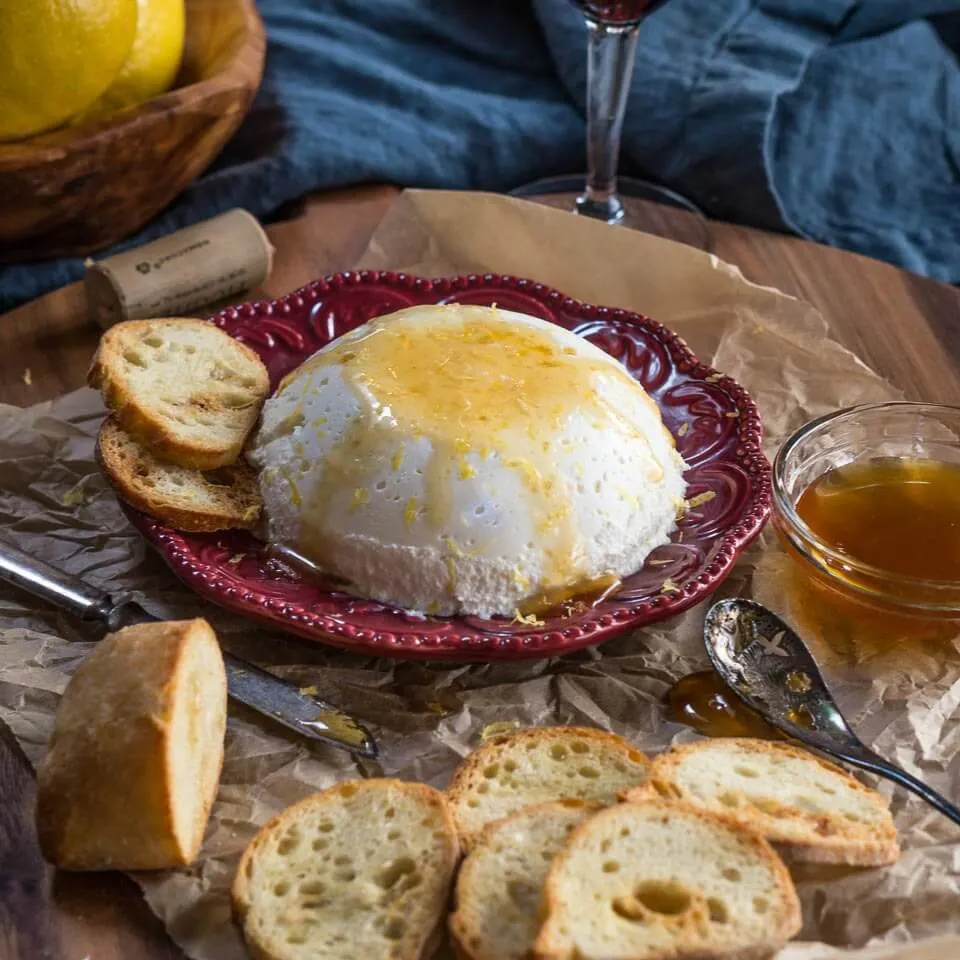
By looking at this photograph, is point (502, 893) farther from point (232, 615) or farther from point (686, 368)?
point (686, 368)

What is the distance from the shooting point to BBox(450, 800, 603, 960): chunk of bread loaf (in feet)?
5.08

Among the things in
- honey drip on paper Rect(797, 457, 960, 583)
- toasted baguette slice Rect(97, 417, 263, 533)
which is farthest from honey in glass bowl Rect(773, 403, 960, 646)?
toasted baguette slice Rect(97, 417, 263, 533)

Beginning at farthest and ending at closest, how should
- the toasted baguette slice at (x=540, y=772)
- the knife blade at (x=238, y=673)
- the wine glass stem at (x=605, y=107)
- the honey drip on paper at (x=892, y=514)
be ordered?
1. the wine glass stem at (x=605, y=107)
2. the honey drip on paper at (x=892, y=514)
3. the knife blade at (x=238, y=673)
4. the toasted baguette slice at (x=540, y=772)

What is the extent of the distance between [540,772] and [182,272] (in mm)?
1436

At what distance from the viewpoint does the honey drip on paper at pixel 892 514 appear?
2.14m

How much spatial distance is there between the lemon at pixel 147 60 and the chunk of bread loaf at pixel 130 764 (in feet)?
4.98

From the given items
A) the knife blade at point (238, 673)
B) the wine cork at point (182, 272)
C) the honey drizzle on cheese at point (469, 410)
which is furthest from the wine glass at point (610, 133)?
the knife blade at point (238, 673)

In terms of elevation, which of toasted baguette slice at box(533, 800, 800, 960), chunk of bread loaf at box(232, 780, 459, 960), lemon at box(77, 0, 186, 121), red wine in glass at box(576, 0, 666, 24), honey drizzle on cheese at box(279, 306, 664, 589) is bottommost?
chunk of bread loaf at box(232, 780, 459, 960)

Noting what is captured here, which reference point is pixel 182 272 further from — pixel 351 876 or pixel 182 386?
pixel 351 876

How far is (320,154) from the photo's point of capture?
332 centimetres

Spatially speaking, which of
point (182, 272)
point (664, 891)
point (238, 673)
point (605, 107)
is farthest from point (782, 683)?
point (605, 107)

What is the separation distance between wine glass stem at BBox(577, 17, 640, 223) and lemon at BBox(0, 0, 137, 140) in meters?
1.02

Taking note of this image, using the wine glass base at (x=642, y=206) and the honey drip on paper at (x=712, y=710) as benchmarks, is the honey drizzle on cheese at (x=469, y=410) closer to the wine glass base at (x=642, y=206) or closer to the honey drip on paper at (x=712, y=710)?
the honey drip on paper at (x=712, y=710)

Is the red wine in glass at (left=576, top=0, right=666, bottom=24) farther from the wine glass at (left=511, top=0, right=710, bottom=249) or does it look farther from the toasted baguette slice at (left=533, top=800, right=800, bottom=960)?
the toasted baguette slice at (left=533, top=800, right=800, bottom=960)
